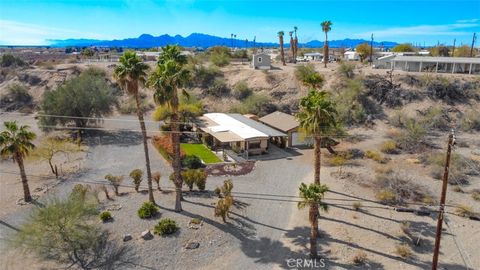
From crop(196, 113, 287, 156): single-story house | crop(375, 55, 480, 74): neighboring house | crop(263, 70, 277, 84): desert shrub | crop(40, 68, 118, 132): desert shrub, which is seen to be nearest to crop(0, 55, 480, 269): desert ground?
crop(196, 113, 287, 156): single-story house

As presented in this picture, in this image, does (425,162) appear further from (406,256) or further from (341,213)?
(406,256)

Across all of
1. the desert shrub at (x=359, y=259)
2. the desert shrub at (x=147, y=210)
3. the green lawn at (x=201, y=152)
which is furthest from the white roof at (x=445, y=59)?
the desert shrub at (x=147, y=210)

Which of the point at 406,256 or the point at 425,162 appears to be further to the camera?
the point at 425,162

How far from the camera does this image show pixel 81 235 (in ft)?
66.5

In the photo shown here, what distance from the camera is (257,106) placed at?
54875 mm

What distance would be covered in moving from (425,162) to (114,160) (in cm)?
3109

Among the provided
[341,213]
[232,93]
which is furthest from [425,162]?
[232,93]

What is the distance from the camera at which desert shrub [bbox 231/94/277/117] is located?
Result: 54031 mm

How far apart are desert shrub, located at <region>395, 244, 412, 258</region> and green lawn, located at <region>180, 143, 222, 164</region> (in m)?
19.5

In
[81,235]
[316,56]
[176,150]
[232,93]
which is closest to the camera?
[81,235]

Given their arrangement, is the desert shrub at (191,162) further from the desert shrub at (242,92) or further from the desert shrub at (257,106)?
the desert shrub at (242,92)

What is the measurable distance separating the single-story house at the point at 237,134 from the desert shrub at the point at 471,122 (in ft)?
81.4

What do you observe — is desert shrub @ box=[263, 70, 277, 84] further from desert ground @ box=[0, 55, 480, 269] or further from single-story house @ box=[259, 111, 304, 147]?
desert ground @ box=[0, 55, 480, 269]

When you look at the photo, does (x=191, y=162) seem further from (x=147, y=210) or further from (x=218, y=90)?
(x=218, y=90)
